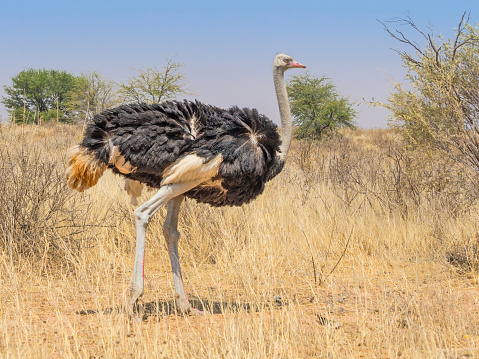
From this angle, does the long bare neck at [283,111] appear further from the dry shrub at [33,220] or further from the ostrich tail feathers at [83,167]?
the dry shrub at [33,220]

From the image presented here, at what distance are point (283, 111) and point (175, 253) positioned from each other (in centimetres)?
151

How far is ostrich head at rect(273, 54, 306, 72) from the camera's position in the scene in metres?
4.80

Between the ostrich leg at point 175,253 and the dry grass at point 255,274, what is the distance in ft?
0.37

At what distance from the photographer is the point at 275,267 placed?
5707 mm

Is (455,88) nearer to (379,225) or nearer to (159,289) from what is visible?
(379,225)

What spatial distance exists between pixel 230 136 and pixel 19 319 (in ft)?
6.91

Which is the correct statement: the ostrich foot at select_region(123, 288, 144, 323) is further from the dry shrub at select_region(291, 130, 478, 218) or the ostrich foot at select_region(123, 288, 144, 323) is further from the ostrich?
the dry shrub at select_region(291, 130, 478, 218)

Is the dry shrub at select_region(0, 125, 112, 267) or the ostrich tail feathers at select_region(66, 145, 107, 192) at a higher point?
the ostrich tail feathers at select_region(66, 145, 107, 192)

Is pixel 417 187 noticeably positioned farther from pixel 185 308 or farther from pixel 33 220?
pixel 33 220

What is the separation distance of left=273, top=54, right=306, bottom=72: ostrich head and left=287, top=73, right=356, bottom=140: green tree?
46.3 feet

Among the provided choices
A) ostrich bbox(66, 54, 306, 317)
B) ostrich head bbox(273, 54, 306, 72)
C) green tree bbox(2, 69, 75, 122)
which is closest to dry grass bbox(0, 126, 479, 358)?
ostrich bbox(66, 54, 306, 317)

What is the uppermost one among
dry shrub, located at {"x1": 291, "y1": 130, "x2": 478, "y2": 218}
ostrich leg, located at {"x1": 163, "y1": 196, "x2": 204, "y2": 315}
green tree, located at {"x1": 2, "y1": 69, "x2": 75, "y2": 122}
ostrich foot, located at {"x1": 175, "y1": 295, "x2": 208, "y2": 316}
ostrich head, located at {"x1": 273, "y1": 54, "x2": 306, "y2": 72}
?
green tree, located at {"x1": 2, "y1": 69, "x2": 75, "y2": 122}

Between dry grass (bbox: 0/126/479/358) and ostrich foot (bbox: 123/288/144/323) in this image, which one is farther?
ostrich foot (bbox: 123/288/144/323)

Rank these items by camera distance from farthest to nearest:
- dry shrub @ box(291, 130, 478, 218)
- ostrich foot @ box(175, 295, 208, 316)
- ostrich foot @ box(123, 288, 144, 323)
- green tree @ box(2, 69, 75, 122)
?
green tree @ box(2, 69, 75, 122)
dry shrub @ box(291, 130, 478, 218)
ostrich foot @ box(175, 295, 208, 316)
ostrich foot @ box(123, 288, 144, 323)
